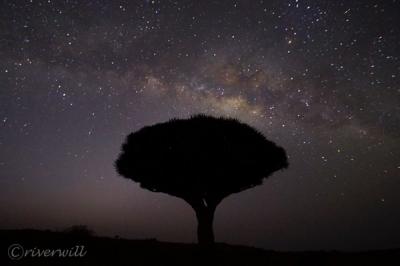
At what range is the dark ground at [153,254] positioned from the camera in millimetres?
18797

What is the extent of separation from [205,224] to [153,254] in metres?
3.84

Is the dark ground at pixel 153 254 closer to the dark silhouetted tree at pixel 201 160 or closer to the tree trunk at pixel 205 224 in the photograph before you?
the tree trunk at pixel 205 224

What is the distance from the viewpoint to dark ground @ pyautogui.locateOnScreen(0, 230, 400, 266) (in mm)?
18797

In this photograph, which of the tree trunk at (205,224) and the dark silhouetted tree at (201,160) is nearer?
the dark silhouetted tree at (201,160)

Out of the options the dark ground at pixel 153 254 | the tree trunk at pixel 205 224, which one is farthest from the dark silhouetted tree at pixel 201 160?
the dark ground at pixel 153 254

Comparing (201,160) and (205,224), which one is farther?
(205,224)

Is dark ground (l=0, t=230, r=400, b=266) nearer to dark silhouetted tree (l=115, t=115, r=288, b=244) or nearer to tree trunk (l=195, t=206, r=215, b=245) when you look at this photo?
tree trunk (l=195, t=206, r=215, b=245)

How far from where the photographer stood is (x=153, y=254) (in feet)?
67.2

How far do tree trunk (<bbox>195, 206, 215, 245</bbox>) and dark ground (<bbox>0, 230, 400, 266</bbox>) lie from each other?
61 cm

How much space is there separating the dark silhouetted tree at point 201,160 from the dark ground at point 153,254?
199 centimetres

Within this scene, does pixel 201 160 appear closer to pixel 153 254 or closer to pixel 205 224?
pixel 205 224

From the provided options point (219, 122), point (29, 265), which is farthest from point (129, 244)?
point (219, 122)

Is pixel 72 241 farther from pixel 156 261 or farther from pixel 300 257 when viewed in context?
pixel 300 257

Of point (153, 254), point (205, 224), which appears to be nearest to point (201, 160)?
point (205, 224)
